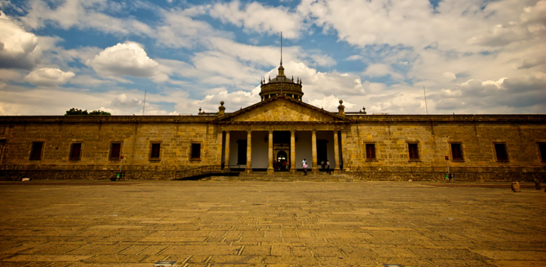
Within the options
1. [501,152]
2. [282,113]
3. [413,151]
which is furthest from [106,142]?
[501,152]

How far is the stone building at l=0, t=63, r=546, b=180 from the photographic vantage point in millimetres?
23203

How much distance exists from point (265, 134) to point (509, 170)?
23.7 metres

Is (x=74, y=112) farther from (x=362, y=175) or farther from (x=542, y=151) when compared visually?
(x=542, y=151)

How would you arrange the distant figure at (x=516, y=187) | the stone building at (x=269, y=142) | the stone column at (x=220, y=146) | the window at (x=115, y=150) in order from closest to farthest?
1. the distant figure at (x=516, y=187)
2. the stone building at (x=269, y=142)
3. the stone column at (x=220, y=146)
4. the window at (x=115, y=150)

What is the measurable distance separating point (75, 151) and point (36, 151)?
3.86 metres

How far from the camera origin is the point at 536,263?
293 centimetres

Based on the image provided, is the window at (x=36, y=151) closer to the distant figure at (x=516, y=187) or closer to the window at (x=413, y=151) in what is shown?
the distant figure at (x=516, y=187)

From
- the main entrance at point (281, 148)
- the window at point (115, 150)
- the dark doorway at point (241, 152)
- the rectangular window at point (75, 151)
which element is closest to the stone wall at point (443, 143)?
the main entrance at point (281, 148)

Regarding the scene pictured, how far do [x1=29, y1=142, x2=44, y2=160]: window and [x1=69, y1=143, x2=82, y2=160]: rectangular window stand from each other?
116 inches

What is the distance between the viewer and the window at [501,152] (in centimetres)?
2323

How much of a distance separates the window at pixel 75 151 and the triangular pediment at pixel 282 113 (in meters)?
15.5

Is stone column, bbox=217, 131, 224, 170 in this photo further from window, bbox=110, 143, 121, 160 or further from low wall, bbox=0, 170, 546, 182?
window, bbox=110, 143, 121, 160

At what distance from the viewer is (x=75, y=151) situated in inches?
959

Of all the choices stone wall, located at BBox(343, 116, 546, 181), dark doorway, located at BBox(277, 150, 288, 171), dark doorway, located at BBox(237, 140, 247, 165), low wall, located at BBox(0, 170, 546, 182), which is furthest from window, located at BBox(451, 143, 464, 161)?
dark doorway, located at BBox(237, 140, 247, 165)
